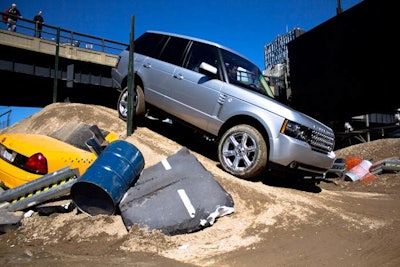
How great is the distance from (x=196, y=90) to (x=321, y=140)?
2279 mm

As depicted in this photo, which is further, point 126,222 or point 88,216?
point 88,216

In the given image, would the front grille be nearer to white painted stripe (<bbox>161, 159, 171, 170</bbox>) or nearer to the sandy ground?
the sandy ground

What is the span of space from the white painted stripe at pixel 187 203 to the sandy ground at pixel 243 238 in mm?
217

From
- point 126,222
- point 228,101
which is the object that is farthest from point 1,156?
point 228,101

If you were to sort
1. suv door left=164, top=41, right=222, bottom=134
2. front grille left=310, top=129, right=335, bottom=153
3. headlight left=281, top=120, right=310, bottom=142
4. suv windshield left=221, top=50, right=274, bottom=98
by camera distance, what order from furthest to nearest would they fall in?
1. suv windshield left=221, top=50, right=274, bottom=98
2. suv door left=164, top=41, right=222, bottom=134
3. front grille left=310, top=129, right=335, bottom=153
4. headlight left=281, top=120, right=310, bottom=142

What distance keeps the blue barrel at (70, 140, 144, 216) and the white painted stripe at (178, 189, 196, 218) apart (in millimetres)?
691

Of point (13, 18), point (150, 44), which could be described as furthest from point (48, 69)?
point (150, 44)

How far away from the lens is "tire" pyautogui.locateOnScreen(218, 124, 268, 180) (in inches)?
181

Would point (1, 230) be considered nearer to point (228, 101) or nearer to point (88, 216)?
point (88, 216)

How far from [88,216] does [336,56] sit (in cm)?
2679

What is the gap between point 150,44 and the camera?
6.82 m

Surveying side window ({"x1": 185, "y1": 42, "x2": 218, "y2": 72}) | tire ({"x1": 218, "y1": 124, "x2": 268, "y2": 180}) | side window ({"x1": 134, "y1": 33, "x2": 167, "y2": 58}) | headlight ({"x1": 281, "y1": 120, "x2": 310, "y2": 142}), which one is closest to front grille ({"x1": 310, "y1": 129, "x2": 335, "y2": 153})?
headlight ({"x1": 281, "y1": 120, "x2": 310, "y2": 142})

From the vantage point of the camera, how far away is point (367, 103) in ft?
77.7

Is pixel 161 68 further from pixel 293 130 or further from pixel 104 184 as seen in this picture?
pixel 104 184
